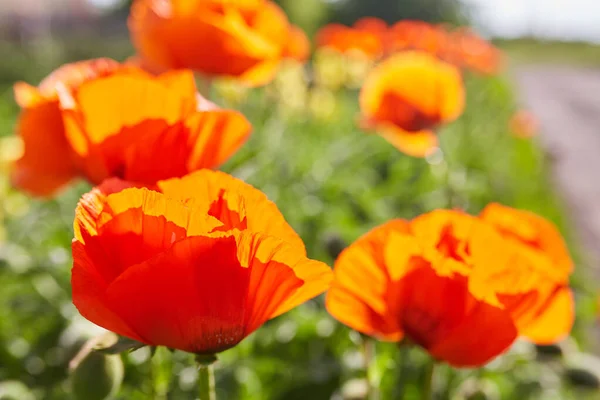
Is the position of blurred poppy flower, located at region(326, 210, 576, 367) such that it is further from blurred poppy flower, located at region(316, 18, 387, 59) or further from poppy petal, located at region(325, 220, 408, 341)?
blurred poppy flower, located at region(316, 18, 387, 59)

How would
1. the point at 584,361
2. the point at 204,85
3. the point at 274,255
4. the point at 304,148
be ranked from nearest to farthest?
the point at 274,255 < the point at 584,361 < the point at 204,85 < the point at 304,148

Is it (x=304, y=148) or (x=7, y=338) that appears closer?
(x=7, y=338)

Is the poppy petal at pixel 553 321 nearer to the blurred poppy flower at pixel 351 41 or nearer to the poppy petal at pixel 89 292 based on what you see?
the poppy petal at pixel 89 292

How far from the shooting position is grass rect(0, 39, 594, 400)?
122cm

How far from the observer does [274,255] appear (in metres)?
0.53

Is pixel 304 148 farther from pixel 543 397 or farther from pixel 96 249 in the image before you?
pixel 96 249

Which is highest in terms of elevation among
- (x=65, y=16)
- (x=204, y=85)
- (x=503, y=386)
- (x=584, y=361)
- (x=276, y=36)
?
(x=276, y=36)

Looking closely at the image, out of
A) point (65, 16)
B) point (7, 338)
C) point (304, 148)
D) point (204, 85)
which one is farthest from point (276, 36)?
point (65, 16)

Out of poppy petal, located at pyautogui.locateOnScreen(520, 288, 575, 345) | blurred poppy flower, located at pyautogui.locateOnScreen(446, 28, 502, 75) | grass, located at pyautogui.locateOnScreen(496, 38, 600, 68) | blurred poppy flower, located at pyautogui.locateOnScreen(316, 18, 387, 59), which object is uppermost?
poppy petal, located at pyautogui.locateOnScreen(520, 288, 575, 345)

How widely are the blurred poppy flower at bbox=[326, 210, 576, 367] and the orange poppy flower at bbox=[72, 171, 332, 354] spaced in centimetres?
15

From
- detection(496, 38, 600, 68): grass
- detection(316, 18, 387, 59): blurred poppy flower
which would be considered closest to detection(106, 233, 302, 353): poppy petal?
detection(316, 18, 387, 59): blurred poppy flower

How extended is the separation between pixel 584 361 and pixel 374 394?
1.11ft

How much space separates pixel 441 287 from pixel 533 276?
85mm

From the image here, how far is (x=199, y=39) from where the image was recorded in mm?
1105
